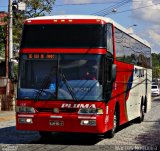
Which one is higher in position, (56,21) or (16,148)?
(56,21)

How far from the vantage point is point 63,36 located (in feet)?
45.2

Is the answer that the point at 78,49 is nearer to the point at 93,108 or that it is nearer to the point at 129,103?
the point at 93,108

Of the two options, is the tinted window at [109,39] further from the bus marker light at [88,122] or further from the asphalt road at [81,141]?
the asphalt road at [81,141]

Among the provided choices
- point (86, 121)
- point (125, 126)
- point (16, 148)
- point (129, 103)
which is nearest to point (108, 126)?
point (86, 121)

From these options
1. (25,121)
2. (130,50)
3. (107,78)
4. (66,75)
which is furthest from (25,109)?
(130,50)

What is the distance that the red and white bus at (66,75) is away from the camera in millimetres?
13176

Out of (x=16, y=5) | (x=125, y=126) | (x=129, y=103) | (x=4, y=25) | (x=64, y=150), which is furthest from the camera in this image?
(x=4, y=25)

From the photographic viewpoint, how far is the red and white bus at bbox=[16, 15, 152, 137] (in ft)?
43.2

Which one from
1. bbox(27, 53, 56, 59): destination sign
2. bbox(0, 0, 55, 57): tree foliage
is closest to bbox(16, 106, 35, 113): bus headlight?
bbox(27, 53, 56, 59): destination sign

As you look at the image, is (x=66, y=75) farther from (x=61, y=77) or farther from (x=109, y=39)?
(x=109, y=39)

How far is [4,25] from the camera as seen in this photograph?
3603 centimetres

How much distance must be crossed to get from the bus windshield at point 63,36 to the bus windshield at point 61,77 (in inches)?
14.6

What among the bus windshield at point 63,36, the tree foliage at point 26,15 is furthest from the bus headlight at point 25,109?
the tree foliage at point 26,15

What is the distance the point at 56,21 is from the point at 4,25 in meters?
22.7
